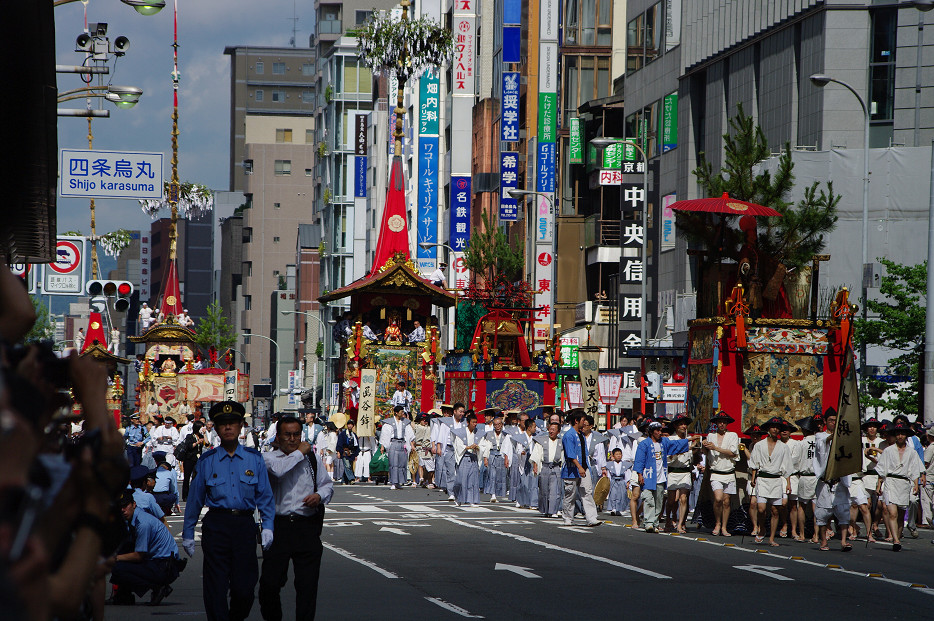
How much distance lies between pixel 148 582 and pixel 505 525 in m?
10.9

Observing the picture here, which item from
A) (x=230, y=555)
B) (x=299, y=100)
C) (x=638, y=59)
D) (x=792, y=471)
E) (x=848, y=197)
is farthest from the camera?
(x=299, y=100)

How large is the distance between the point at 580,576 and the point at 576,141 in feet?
152

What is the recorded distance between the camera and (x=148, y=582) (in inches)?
510

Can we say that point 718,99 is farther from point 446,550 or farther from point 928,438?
point 446,550

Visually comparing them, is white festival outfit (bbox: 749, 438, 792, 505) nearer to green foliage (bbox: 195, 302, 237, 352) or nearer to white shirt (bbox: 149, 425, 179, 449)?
white shirt (bbox: 149, 425, 179, 449)

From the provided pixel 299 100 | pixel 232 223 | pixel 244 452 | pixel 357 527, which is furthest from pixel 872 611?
pixel 299 100

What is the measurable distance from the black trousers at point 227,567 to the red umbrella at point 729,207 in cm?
1569

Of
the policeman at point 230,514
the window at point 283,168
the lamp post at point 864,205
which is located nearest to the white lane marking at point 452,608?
the policeman at point 230,514

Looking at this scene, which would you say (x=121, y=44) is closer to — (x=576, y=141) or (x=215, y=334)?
(x=576, y=141)

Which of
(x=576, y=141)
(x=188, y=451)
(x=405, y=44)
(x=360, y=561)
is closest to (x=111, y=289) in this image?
(x=188, y=451)

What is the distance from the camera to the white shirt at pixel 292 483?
11023mm

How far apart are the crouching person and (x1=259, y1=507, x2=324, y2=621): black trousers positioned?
2088 mm

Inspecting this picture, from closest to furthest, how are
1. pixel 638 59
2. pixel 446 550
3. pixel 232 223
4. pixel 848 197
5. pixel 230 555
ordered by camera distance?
1. pixel 230 555
2. pixel 446 550
3. pixel 848 197
4. pixel 638 59
5. pixel 232 223

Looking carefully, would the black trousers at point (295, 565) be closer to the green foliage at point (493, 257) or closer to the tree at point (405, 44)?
the green foliage at point (493, 257)
